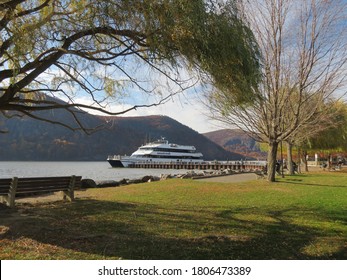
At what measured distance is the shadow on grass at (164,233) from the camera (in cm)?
481

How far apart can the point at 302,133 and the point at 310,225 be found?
15.5 meters

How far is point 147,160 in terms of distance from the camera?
79.3 meters

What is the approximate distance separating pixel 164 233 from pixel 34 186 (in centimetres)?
469

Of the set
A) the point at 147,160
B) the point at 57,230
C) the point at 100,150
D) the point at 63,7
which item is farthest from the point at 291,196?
the point at 100,150

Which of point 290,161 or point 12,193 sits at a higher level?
point 290,161

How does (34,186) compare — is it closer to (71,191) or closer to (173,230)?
(71,191)

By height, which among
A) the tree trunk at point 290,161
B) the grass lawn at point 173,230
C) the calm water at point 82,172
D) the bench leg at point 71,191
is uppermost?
the tree trunk at point 290,161

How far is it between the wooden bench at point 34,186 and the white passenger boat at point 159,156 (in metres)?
67.6

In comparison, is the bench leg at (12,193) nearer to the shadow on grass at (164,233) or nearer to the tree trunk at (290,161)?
the shadow on grass at (164,233)

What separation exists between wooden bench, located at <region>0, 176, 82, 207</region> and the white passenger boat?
6757cm

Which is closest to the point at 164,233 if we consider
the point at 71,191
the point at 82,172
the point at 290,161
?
the point at 71,191

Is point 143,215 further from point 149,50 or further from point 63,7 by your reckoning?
point 63,7

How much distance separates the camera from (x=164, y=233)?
233 inches

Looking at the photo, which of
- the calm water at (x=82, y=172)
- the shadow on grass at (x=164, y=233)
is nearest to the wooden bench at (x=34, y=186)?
the shadow on grass at (x=164, y=233)
